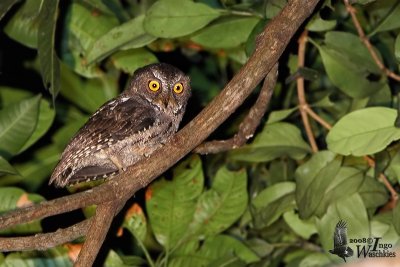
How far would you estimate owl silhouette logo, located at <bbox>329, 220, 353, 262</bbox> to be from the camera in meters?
4.38

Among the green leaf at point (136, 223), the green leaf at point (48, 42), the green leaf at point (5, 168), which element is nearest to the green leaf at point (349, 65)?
the green leaf at point (136, 223)

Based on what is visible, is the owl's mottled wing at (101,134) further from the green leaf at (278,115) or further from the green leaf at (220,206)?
the green leaf at (278,115)

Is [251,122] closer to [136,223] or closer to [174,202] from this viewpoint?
[174,202]

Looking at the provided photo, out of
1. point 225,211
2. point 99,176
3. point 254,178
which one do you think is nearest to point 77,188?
point 99,176

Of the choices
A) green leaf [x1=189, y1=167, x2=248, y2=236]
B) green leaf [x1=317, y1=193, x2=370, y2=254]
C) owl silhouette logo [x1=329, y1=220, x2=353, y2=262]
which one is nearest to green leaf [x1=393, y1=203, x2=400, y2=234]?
green leaf [x1=317, y1=193, x2=370, y2=254]

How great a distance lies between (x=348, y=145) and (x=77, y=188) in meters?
1.77

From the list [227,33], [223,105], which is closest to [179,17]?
[227,33]

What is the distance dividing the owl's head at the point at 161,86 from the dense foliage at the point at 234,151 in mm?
203

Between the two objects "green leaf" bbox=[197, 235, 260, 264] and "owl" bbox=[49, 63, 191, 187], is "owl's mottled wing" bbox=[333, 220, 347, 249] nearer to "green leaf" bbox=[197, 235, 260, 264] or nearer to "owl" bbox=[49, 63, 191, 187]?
"green leaf" bbox=[197, 235, 260, 264]

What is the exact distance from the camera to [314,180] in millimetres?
4551

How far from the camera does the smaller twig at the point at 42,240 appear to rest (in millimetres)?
3721

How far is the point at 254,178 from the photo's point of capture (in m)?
5.66

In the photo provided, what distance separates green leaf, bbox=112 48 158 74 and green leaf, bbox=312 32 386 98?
1084 millimetres

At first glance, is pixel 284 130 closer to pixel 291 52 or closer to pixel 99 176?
pixel 291 52
